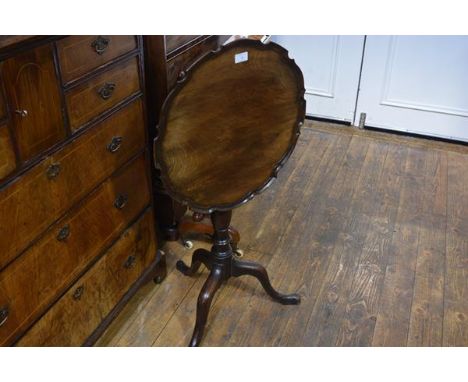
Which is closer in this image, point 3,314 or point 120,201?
point 3,314

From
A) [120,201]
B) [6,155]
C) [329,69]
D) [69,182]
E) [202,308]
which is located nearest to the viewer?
[6,155]

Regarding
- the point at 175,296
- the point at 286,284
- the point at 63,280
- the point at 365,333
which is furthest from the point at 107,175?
the point at 365,333

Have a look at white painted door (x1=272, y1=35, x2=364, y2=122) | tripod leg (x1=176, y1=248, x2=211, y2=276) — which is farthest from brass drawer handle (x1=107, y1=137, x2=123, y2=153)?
white painted door (x1=272, y1=35, x2=364, y2=122)

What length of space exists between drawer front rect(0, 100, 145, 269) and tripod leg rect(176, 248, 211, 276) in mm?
524

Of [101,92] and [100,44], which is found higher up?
[100,44]

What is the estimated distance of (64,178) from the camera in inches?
60.3

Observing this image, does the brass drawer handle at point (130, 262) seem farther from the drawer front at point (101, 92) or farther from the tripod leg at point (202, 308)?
the drawer front at point (101, 92)

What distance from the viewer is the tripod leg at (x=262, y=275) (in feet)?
6.86

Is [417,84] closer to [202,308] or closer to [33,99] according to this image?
[202,308]

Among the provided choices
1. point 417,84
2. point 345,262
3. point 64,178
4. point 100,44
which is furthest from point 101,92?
point 417,84

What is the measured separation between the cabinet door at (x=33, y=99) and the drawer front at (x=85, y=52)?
0.05m

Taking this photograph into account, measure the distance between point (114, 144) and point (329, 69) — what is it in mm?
2193

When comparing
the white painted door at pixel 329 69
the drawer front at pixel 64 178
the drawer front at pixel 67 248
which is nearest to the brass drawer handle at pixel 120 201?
→ the drawer front at pixel 67 248

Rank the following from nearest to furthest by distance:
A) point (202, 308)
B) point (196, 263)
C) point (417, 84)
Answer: point (202, 308) → point (196, 263) → point (417, 84)
